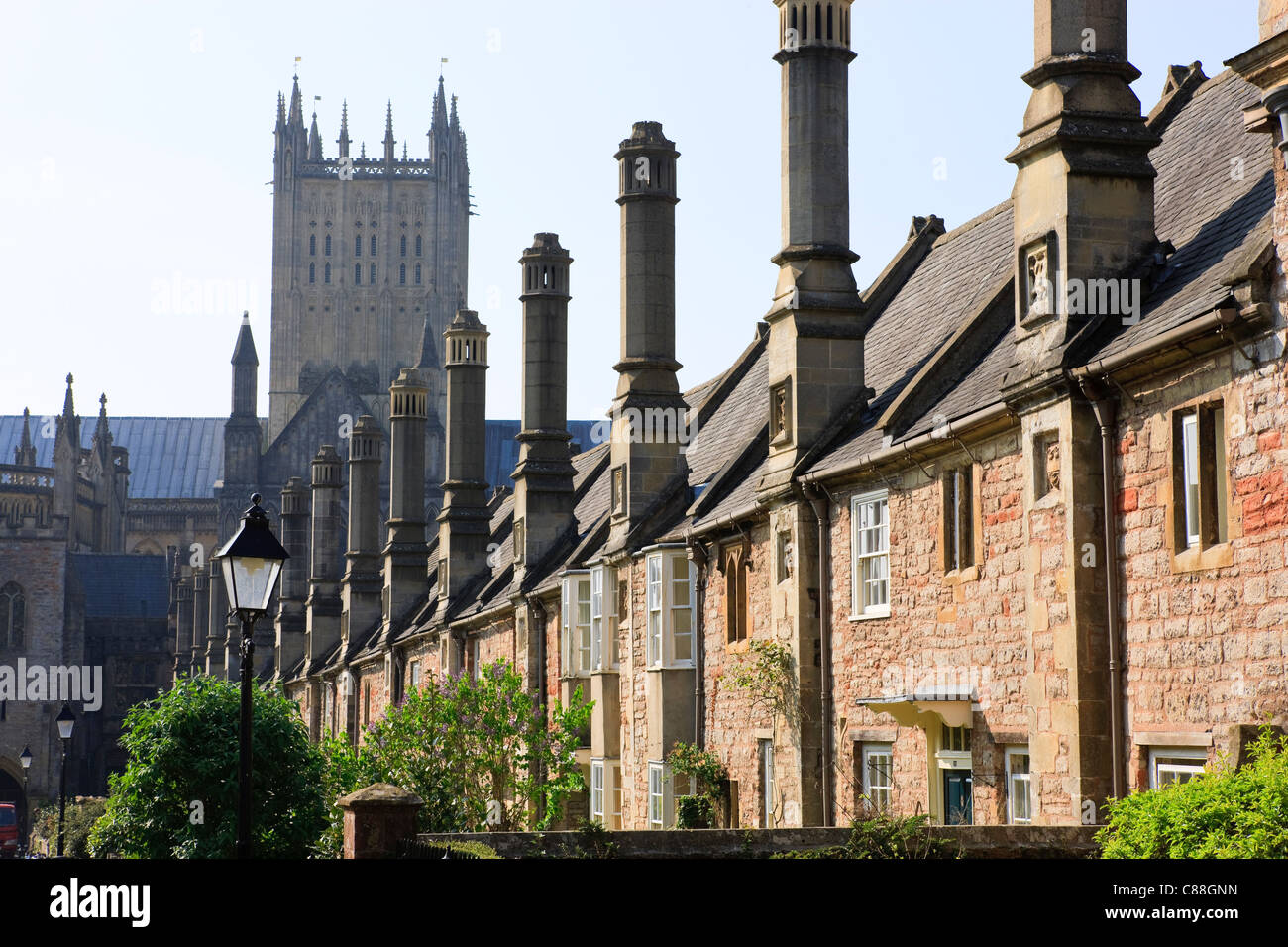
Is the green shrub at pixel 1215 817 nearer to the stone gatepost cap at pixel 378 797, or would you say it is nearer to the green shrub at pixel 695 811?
the stone gatepost cap at pixel 378 797

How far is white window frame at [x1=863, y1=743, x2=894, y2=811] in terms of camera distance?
18.9 m

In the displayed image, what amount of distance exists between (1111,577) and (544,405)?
68.6 feet

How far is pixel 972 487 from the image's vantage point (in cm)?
1703

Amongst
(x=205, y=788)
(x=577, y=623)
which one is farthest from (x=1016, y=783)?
(x=577, y=623)

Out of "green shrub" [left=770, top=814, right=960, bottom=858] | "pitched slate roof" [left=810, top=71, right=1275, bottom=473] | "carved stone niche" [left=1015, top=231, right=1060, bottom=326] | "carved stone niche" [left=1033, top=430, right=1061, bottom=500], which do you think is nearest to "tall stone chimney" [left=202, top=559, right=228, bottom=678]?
"pitched slate roof" [left=810, top=71, right=1275, bottom=473]

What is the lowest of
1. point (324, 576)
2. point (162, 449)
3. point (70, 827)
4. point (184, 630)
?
point (70, 827)

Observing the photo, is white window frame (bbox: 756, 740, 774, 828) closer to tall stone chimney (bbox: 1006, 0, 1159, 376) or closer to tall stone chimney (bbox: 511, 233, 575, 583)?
tall stone chimney (bbox: 1006, 0, 1159, 376)

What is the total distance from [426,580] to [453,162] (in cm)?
9610

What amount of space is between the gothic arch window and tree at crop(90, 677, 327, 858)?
226ft

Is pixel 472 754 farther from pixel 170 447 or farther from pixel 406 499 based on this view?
pixel 170 447

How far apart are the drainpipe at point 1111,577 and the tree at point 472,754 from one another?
12.5m

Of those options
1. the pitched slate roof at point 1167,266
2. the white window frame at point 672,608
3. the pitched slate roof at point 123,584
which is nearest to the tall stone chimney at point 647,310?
the white window frame at point 672,608

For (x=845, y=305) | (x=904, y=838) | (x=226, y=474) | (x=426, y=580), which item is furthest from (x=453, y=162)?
(x=904, y=838)
